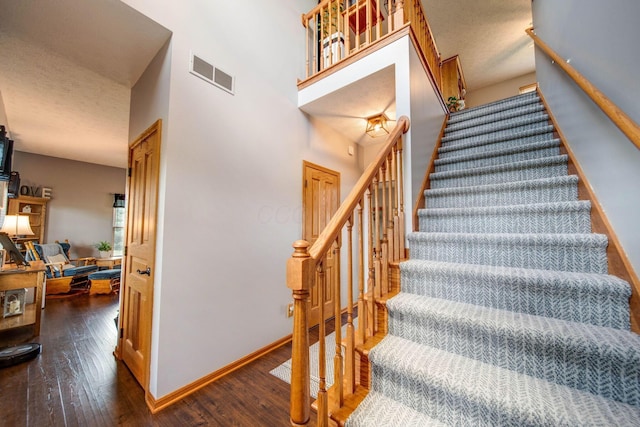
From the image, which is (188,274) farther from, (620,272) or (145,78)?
(620,272)

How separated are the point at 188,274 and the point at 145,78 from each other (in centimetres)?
185

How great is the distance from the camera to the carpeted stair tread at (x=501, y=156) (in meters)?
1.92

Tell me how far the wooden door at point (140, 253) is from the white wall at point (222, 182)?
0.14 m

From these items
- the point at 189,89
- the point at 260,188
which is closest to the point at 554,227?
the point at 260,188

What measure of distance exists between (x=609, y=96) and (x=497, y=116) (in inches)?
68.1

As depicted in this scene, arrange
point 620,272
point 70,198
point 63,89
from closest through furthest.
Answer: point 620,272 < point 63,89 < point 70,198

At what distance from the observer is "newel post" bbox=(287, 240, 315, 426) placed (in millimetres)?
834

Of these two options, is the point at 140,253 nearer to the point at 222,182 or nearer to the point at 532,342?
the point at 222,182

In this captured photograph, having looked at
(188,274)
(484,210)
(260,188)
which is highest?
(260,188)

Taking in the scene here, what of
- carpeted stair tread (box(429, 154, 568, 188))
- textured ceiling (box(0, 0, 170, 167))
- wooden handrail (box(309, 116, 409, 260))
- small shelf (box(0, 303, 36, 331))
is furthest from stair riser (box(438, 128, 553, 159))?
small shelf (box(0, 303, 36, 331))

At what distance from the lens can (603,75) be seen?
1.20 m

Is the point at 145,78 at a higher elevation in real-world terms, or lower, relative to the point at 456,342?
higher

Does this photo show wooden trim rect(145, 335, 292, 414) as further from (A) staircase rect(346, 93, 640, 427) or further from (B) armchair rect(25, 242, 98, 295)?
(B) armchair rect(25, 242, 98, 295)

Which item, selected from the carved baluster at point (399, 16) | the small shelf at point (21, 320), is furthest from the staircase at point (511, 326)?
the small shelf at point (21, 320)
